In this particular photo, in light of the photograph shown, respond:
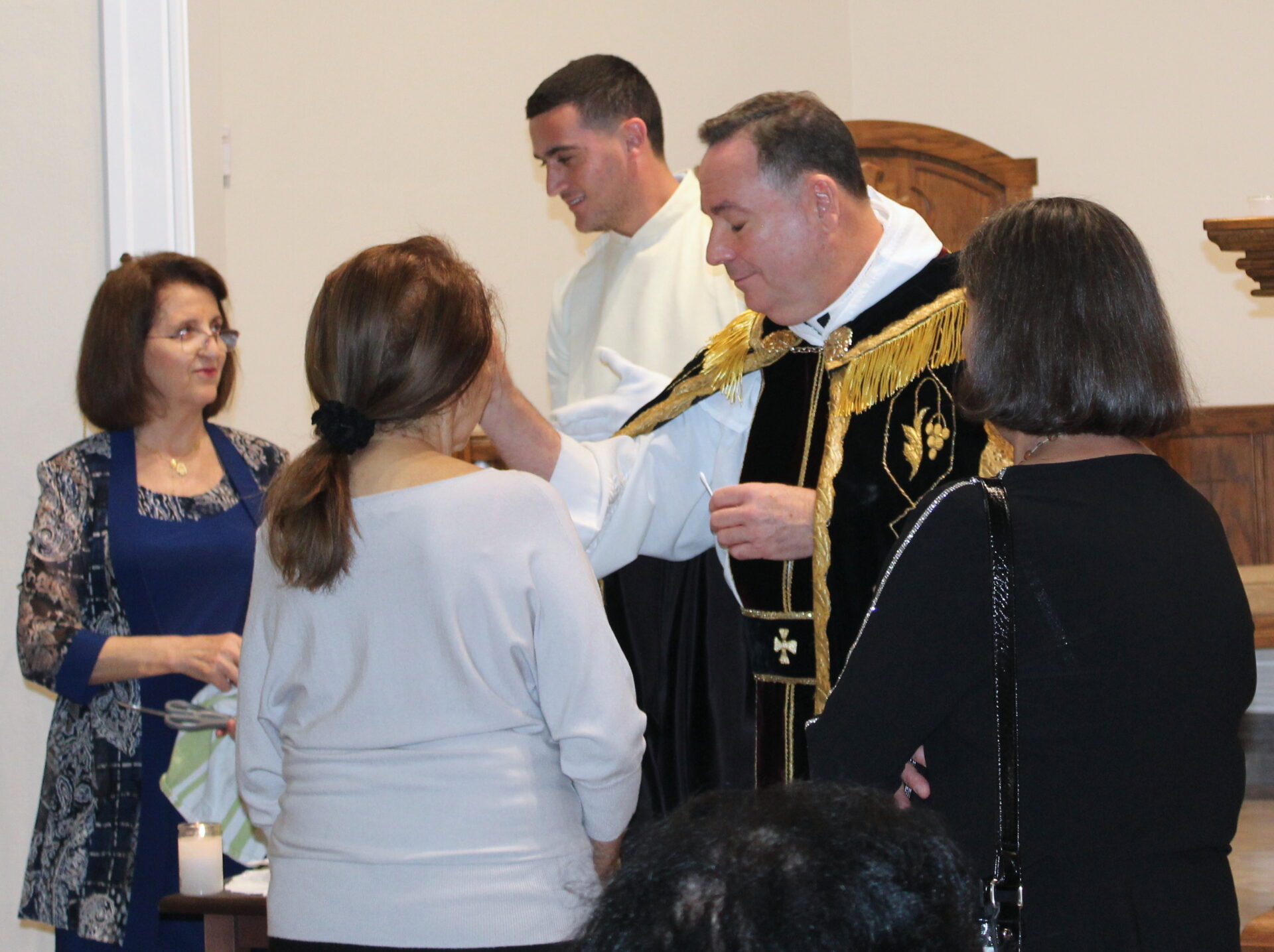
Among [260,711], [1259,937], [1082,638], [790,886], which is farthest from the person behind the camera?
[1259,937]

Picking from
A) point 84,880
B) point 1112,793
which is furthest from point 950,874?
point 84,880

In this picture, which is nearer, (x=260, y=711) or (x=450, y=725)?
(x=450, y=725)

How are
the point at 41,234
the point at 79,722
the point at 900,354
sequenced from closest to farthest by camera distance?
the point at 900,354
the point at 79,722
the point at 41,234

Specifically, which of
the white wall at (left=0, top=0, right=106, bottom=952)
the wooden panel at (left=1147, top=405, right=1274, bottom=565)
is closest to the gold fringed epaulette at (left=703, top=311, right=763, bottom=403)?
the white wall at (left=0, top=0, right=106, bottom=952)

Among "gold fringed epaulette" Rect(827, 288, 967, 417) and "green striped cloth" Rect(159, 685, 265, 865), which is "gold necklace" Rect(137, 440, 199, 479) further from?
"gold fringed epaulette" Rect(827, 288, 967, 417)

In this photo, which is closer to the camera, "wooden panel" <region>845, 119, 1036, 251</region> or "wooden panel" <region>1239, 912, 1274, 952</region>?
"wooden panel" <region>1239, 912, 1274, 952</region>

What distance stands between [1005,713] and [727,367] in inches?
52.6

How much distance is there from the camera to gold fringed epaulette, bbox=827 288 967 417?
8.38ft

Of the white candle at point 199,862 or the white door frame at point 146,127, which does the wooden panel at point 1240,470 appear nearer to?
the white door frame at point 146,127

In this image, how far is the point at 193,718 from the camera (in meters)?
2.78

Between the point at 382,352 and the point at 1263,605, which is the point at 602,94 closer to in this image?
the point at 382,352

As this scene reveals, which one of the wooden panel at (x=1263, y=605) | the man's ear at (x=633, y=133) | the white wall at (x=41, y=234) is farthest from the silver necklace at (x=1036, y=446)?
the wooden panel at (x=1263, y=605)

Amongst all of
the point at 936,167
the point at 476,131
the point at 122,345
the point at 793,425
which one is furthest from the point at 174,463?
the point at 936,167

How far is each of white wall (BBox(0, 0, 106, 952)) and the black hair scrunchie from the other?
1867 mm
